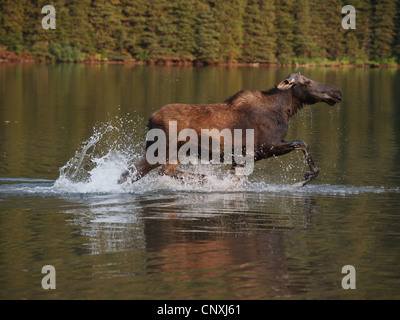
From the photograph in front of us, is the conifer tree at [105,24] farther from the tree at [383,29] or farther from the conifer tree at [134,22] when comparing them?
the tree at [383,29]

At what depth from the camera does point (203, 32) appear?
94625mm

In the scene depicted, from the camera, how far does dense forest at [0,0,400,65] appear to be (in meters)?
85.9

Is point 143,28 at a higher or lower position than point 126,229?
higher

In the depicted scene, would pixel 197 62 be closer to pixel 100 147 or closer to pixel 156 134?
pixel 100 147

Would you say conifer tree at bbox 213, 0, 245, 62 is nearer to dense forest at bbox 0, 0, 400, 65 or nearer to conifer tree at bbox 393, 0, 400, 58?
dense forest at bbox 0, 0, 400, 65

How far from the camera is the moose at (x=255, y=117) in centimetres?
1348

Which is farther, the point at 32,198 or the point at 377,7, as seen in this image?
the point at 377,7

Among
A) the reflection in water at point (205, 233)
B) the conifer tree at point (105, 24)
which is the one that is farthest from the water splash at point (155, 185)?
the conifer tree at point (105, 24)

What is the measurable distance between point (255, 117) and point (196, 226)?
312cm

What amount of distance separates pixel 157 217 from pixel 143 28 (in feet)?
271

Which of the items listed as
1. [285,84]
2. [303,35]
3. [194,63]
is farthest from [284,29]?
[285,84]

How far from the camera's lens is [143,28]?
305 ft
